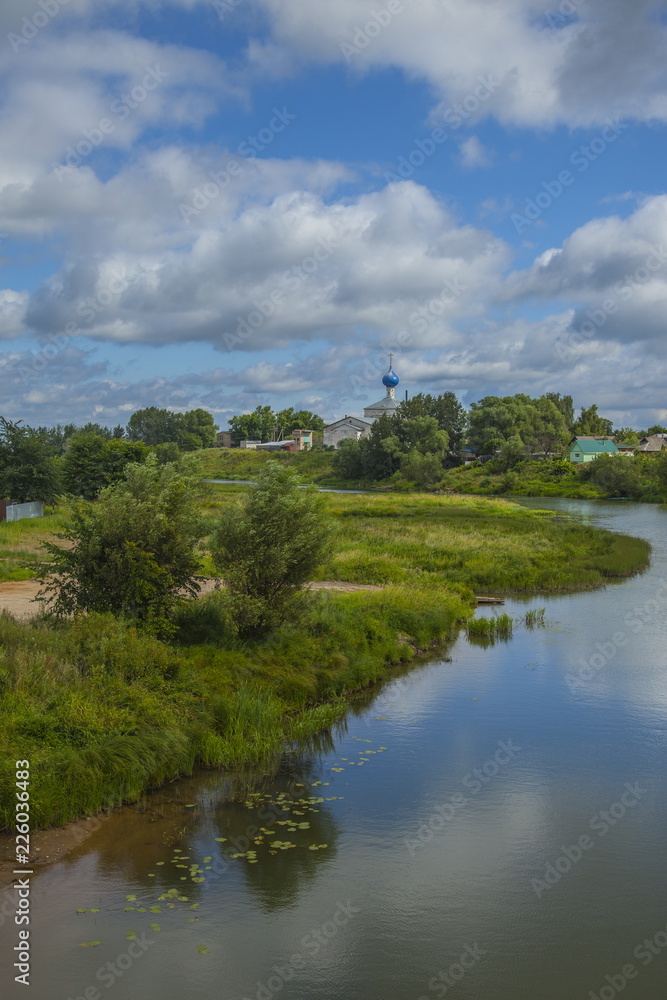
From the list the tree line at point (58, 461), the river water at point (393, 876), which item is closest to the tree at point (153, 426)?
the tree line at point (58, 461)

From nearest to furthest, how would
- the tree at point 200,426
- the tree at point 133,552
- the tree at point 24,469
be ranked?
the tree at point 133,552 < the tree at point 24,469 < the tree at point 200,426

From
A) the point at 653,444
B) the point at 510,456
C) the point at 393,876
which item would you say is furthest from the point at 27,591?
the point at 653,444

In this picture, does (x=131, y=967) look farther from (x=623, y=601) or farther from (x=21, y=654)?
(x=623, y=601)

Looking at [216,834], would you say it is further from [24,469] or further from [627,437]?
[627,437]

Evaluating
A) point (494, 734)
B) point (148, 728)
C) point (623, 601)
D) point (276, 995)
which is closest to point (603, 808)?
point (494, 734)

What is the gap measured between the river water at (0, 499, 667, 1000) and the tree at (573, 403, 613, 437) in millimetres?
156445

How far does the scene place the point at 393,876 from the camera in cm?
1014

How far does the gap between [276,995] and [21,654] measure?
7542mm

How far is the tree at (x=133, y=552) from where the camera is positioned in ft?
52.0

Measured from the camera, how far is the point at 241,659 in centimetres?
1630

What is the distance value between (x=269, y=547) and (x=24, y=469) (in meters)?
34.3

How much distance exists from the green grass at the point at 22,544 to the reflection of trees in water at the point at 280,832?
7410 millimetres

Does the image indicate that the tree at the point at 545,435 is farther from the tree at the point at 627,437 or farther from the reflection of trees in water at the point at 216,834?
the reflection of trees in water at the point at 216,834

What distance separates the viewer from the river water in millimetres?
8281
